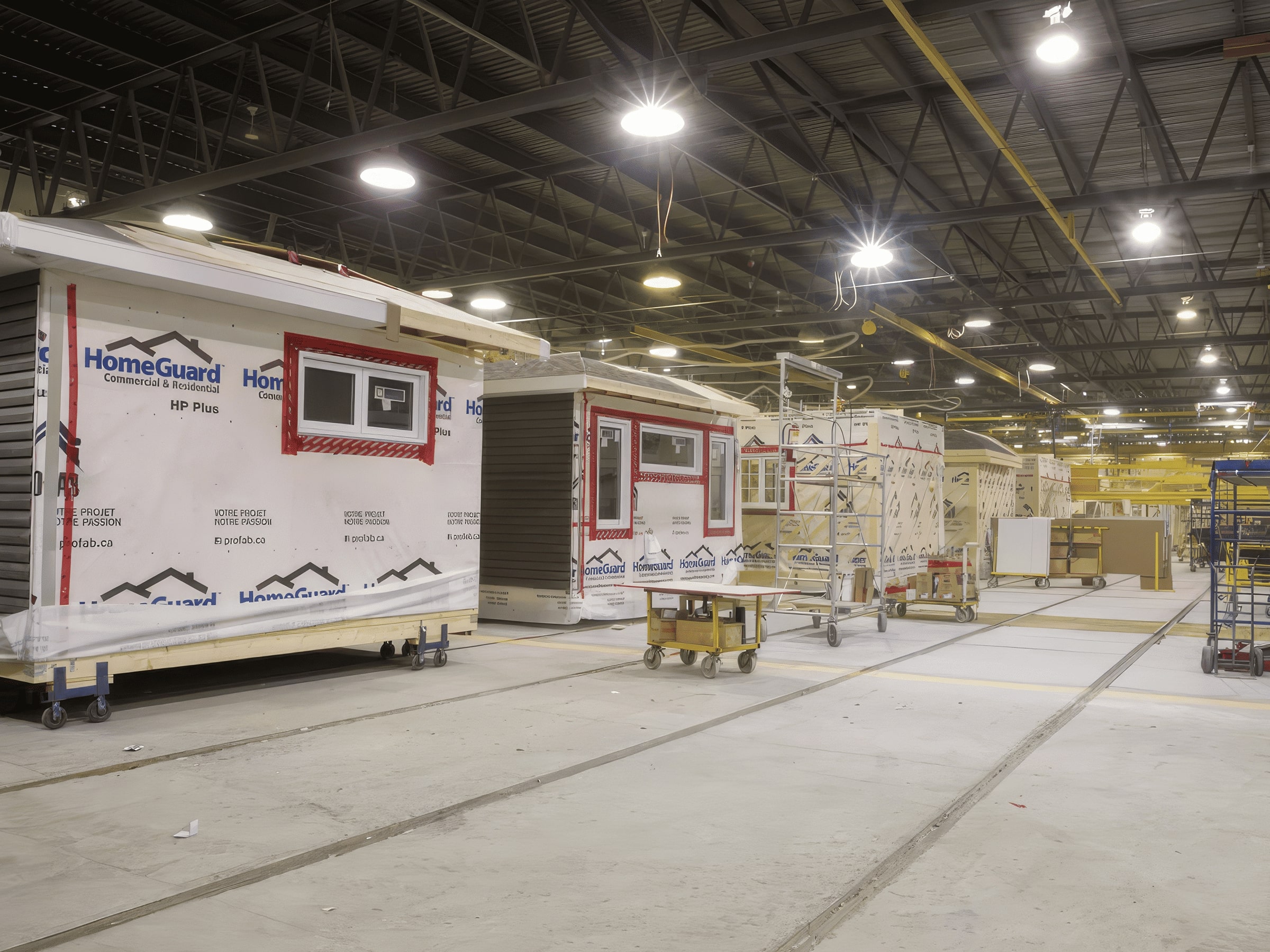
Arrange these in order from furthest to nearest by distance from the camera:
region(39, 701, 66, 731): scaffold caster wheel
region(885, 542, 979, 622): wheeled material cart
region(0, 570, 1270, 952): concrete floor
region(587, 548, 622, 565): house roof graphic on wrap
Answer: region(885, 542, 979, 622): wheeled material cart < region(587, 548, 622, 565): house roof graphic on wrap < region(39, 701, 66, 731): scaffold caster wheel < region(0, 570, 1270, 952): concrete floor

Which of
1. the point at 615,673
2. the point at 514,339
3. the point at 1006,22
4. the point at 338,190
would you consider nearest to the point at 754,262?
the point at 338,190

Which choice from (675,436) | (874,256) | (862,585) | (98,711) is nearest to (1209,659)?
(862,585)

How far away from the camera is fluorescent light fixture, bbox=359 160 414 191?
1166cm

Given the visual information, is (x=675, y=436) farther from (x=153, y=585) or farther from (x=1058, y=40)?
(x=153, y=585)

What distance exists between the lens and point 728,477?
15422mm

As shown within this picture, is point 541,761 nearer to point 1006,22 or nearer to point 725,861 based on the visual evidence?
point 725,861

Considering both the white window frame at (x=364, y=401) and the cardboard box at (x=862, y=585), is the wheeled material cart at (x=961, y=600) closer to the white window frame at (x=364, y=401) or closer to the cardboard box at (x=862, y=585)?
the cardboard box at (x=862, y=585)

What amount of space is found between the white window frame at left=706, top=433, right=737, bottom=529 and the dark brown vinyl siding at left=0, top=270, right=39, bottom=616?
10.1 m

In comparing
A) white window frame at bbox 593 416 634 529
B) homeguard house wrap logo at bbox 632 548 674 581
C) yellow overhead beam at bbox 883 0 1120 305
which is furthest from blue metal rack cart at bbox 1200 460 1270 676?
white window frame at bbox 593 416 634 529

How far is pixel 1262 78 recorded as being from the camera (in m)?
10.8

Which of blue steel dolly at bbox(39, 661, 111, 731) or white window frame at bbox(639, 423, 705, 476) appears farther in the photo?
white window frame at bbox(639, 423, 705, 476)

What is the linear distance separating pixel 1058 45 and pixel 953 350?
51.1 ft

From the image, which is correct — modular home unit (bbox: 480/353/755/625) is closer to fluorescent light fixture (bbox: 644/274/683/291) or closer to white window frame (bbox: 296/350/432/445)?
fluorescent light fixture (bbox: 644/274/683/291)

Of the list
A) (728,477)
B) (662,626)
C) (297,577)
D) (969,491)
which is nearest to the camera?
(297,577)
